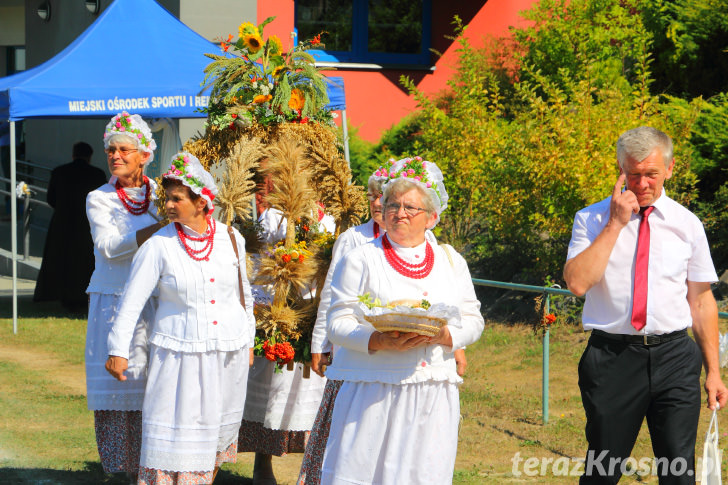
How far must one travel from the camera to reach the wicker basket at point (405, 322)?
11.9 feet

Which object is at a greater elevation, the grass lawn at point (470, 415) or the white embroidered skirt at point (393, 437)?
the white embroidered skirt at point (393, 437)

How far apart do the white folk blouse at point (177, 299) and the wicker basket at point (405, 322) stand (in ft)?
4.59

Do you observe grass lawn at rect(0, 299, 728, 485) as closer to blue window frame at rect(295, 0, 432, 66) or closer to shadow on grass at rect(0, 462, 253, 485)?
shadow on grass at rect(0, 462, 253, 485)

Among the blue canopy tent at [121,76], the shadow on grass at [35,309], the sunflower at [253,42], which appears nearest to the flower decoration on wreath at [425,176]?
the sunflower at [253,42]

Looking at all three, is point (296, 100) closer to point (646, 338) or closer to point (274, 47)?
point (274, 47)

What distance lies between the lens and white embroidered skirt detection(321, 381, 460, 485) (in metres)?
3.90

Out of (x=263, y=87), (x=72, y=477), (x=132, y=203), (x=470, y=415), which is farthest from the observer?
(x=470, y=415)

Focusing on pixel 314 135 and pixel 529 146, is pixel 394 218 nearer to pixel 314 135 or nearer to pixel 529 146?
pixel 314 135

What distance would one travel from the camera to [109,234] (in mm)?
5375

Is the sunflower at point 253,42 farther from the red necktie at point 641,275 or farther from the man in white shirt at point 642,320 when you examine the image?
the red necktie at point 641,275

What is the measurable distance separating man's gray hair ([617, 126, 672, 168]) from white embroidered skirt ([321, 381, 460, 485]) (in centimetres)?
133

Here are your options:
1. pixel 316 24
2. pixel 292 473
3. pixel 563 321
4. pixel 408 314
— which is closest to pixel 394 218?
pixel 408 314

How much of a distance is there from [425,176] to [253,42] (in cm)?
237

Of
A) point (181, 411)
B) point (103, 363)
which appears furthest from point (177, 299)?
point (103, 363)
